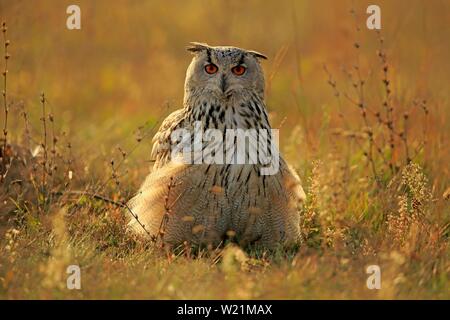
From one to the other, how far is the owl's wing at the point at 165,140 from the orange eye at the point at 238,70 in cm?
49

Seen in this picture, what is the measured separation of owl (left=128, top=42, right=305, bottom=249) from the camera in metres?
5.53

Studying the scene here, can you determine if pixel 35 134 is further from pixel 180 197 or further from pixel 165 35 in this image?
pixel 165 35

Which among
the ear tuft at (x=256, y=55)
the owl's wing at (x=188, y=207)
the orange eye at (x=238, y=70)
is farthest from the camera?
the ear tuft at (x=256, y=55)

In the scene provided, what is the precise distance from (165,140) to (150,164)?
118 cm

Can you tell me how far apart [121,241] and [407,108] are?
118 inches

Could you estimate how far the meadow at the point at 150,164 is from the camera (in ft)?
15.6

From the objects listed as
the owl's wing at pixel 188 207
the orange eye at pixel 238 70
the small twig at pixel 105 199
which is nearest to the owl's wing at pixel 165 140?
the owl's wing at pixel 188 207

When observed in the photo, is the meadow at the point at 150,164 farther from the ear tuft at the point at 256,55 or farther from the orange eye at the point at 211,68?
the ear tuft at the point at 256,55

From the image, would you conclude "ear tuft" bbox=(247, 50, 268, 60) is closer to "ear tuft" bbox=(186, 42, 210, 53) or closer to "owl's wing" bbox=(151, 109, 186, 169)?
"ear tuft" bbox=(186, 42, 210, 53)

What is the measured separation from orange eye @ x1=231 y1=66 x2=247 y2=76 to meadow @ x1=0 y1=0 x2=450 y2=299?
2.46 feet

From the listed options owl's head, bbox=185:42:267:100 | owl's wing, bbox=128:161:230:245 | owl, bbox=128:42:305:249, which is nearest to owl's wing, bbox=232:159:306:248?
owl, bbox=128:42:305:249

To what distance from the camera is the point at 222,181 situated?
5.51 m
